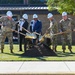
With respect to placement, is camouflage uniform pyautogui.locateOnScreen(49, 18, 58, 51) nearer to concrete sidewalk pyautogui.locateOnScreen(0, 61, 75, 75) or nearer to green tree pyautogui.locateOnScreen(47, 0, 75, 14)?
concrete sidewalk pyautogui.locateOnScreen(0, 61, 75, 75)

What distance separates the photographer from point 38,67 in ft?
35.0

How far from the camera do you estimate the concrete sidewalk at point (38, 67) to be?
9.52 metres

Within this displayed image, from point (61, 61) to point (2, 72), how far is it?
10.9 feet

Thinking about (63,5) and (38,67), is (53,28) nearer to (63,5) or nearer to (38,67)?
(38,67)

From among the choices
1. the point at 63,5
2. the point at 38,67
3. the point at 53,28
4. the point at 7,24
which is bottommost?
the point at 38,67

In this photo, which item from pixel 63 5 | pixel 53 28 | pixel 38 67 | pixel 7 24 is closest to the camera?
pixel 38 67

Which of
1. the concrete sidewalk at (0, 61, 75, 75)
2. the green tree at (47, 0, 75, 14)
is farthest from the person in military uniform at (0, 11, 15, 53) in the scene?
the green tree at (47, 0, 75, 14)

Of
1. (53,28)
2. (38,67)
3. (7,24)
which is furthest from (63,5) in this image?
(38,67)

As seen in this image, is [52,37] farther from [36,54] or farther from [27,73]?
[27,73]

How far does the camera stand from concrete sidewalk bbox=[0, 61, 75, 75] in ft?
31.2

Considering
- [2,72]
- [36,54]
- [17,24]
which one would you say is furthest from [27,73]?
[17,24]

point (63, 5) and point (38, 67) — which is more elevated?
point (63, 5)

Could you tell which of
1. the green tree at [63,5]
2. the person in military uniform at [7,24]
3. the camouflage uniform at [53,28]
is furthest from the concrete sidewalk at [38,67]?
the green tree at [63,5]

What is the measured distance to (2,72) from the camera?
959 centimetres
